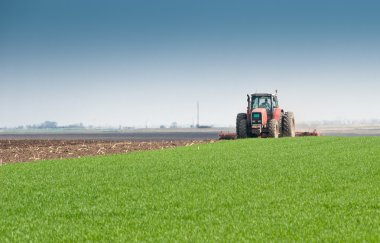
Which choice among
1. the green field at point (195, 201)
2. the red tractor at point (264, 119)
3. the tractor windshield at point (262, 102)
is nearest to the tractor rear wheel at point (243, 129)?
the red tractor at point (264, 119)

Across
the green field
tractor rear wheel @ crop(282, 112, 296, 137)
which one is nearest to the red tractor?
tractor rear wheel @ crop(282, 112, 296, 137)

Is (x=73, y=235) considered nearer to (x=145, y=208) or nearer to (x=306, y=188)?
(x=145, y=208)

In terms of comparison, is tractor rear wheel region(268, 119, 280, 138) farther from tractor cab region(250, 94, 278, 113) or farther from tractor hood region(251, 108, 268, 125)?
tractor cab region(250, 94, 278, 113)

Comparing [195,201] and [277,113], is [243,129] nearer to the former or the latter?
[277,113]

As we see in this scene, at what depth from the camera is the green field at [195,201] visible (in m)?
7.64

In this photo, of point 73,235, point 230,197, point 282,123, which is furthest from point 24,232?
point 282,123

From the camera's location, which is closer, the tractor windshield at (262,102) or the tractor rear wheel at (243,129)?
the tractor rear wheel at (243,129)

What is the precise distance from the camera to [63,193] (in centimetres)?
1117

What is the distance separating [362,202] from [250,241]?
345cm

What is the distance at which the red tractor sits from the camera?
30.3 m

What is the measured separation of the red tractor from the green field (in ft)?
44.3

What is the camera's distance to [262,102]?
31.9 m

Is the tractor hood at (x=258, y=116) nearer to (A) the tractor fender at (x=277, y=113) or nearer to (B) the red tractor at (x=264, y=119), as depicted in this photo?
(B) the red tractor at (x=264, y=119)

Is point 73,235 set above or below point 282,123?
below
